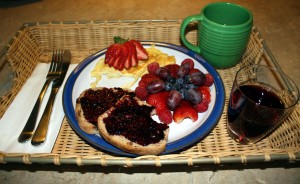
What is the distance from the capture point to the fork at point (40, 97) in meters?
1.03

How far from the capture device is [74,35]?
152cm

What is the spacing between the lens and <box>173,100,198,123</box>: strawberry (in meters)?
1.06

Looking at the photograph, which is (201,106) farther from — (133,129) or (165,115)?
(133,129)

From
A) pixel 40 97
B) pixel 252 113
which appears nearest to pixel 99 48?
pixel 40 97

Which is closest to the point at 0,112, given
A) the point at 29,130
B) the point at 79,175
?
the point at 29,130

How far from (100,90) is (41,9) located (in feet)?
6.28

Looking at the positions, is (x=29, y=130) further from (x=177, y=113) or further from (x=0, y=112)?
(x=177, y=113)

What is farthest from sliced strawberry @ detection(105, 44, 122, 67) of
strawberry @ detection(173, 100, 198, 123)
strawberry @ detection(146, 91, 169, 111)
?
strawberry @ detection(173, 100, 198, 123)

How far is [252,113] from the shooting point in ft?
3.01

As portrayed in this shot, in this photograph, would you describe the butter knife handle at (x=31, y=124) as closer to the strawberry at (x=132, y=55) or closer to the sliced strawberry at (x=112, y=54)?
the sliced strawberry at (x=112, y=54)

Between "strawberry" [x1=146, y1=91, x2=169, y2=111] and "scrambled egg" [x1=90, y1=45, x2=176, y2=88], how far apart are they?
0.23 m

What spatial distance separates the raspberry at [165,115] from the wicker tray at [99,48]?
0.15 m

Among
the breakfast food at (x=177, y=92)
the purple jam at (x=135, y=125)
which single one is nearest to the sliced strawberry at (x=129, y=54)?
the breakfast food at (x=177, y=92)

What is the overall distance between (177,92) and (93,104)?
1.25 feet
